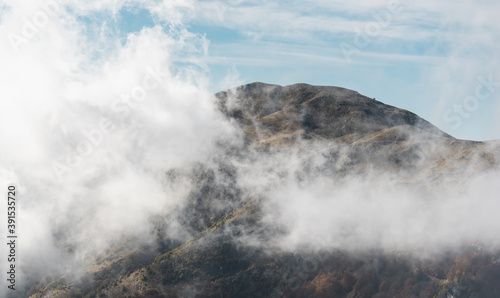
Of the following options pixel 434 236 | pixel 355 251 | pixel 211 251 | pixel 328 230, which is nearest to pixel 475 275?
pixel 434 236

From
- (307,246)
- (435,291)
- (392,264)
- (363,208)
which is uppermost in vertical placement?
(363,208)

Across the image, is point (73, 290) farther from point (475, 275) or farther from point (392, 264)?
point (475, 275)

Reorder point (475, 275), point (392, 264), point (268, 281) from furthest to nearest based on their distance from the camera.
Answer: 1. point (268, 281)
2. point (392, 264)
3. point (475, 275)

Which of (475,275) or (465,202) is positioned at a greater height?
(465,202)

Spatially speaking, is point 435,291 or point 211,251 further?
point 211,251

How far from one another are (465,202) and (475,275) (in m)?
36.8

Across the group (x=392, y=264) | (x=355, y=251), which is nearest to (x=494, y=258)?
(x=392, y=264)

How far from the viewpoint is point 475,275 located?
15562 centimetres

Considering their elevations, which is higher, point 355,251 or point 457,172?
point 457,172

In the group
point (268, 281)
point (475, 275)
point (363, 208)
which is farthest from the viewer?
point (363, 208)

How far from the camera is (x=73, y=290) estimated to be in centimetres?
19275

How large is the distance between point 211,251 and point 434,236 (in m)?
111

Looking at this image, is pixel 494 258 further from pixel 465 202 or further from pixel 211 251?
pixel 211 251

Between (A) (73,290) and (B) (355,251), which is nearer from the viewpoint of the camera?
(B) (355,251)
